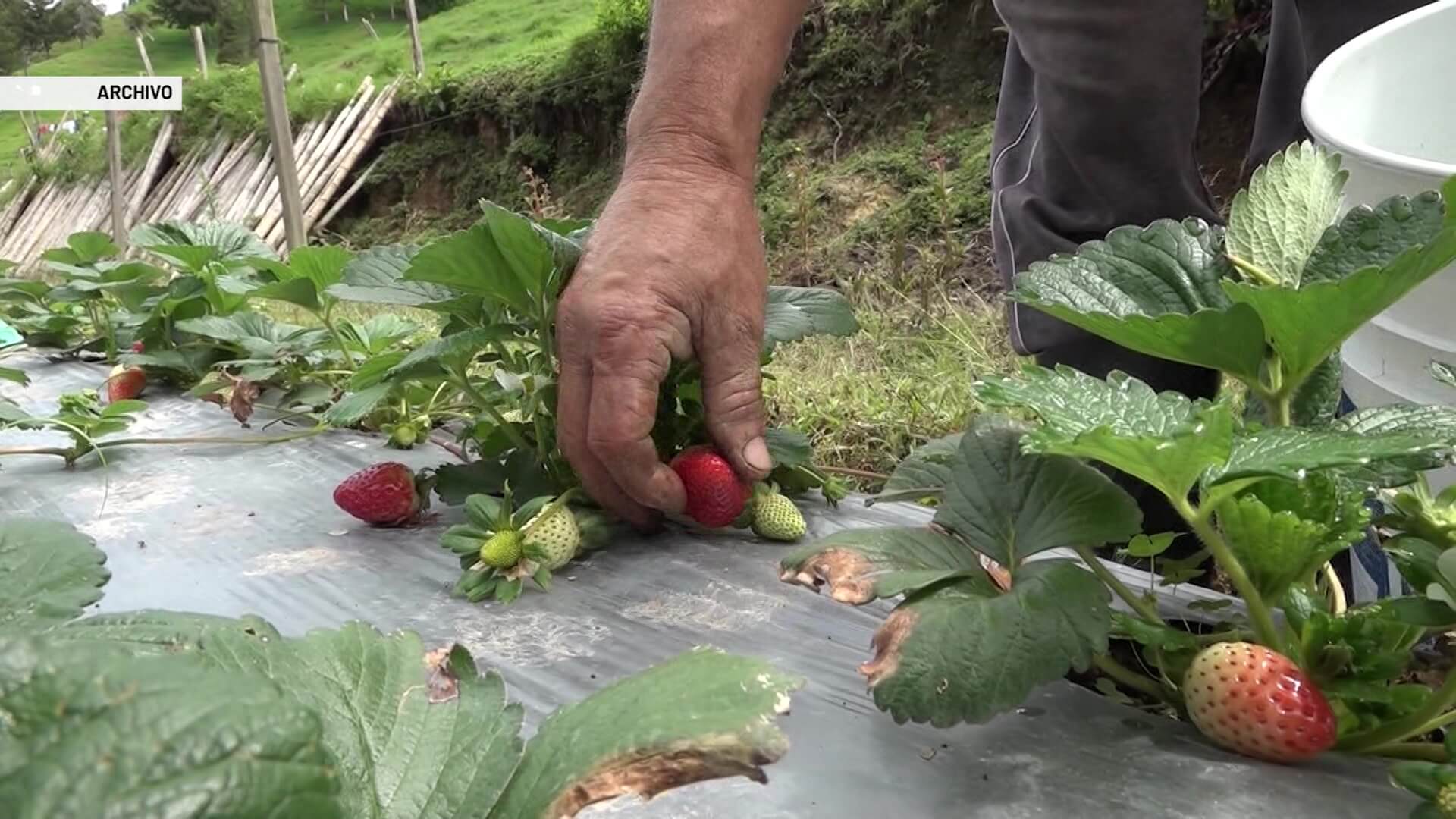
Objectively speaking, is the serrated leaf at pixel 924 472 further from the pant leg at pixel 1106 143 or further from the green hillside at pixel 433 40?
the green hillside at pixel 433 40

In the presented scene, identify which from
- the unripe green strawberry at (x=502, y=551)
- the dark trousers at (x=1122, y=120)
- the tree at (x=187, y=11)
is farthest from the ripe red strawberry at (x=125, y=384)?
the tree at (x=187, y=11)

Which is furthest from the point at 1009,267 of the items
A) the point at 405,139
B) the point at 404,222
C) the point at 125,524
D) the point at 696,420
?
the point at 405,139

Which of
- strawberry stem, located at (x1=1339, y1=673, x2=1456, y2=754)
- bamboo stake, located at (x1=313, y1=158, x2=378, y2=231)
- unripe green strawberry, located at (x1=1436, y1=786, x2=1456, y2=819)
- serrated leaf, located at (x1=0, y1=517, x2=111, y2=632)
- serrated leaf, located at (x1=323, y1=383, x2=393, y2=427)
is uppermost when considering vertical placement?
serrated leaf, located at (x1=0, y1=517, x2=111, y2=632)

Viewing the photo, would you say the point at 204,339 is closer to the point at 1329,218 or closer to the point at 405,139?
the point at 1329,218

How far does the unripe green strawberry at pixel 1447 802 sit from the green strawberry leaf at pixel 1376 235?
25 cm

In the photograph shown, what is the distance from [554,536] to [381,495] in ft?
0.79

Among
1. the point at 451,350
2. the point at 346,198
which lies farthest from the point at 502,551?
the point at 346,198

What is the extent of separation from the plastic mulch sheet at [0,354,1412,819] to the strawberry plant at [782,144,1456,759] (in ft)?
0.14

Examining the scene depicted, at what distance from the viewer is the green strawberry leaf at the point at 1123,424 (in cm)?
48

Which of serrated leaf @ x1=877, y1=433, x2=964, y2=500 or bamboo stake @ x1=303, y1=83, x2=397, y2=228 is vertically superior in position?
serrated leaf @ x1=877, y1=433, x2=964, y2=500

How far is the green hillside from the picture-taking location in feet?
21.9

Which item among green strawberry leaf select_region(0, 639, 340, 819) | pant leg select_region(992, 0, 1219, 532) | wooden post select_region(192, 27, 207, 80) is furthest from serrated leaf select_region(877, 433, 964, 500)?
wooden post select_region(192, 27, 207, 80)

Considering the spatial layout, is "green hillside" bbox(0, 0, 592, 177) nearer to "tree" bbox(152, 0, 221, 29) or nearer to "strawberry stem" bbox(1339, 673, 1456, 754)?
"tree" bbox(152, 0, 221, 29)

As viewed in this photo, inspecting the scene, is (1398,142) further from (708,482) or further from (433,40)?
(433,40)
